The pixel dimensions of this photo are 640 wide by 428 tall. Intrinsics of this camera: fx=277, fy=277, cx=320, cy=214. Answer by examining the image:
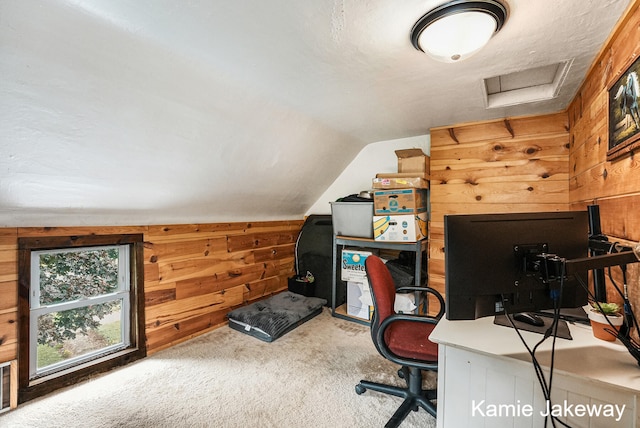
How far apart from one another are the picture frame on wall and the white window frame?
3.19 m

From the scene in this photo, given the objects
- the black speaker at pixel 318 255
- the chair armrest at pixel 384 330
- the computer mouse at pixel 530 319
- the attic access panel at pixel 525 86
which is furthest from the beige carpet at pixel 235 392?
the attic access panel at pixel 525 86

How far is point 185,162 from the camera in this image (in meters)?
2.03

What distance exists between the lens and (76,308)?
210 centimetres

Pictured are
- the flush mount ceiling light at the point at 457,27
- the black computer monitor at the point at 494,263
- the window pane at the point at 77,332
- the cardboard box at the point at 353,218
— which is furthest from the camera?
the cardboard box at the point at 353,218

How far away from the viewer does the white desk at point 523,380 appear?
0.87 meters

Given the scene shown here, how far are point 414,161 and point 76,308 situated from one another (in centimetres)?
317

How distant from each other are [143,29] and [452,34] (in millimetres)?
1358

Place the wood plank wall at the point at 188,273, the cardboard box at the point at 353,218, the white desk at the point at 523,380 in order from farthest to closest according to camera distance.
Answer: the cardboard box at the point at 353,218 → the wood plank wall at the point at 188,273 → the white desk at the point at 523,380

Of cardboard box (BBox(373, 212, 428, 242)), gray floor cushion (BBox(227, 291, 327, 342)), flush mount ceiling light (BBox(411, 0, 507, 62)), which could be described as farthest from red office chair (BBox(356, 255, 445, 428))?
flush mount ceiling light (BBox(411, 0, 507, 62))

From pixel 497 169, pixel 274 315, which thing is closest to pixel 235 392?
pixel 274 315

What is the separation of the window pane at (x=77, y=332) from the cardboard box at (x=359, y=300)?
7.03 ft

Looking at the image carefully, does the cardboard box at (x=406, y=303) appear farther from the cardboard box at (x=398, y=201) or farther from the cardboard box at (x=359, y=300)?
the cardboard box at (x=398, y=201)

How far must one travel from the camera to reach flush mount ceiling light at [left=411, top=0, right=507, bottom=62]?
3.69 feet

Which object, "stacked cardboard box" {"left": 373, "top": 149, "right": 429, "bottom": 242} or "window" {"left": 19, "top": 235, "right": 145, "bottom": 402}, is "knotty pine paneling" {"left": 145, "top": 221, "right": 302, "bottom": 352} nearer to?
"window" {"left": 19, "top": 235, "right": 145, "bottom": 402}
